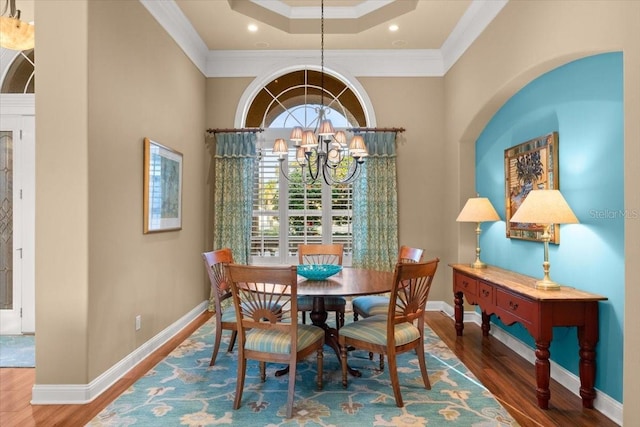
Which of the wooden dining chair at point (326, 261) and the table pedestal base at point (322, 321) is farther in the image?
the wooden dining chair at point (326, 261)

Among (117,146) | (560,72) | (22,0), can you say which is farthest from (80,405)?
(560,72)

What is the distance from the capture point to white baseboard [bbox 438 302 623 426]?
7.94 feet

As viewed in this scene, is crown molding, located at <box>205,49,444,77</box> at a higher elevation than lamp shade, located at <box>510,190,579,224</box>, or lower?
higher

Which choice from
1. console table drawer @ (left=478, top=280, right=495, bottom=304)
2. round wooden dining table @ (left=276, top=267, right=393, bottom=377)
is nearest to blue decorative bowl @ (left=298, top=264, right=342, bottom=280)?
round wooden dining table @ (left=276, top=267, right=393, bottom=377)

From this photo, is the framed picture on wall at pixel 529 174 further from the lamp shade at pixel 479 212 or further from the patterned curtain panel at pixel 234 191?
the patterned curtain panel at pixel 234 191

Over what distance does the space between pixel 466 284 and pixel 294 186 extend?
8.46ft

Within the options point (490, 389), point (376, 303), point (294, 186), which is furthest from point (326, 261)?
point (490, 389)

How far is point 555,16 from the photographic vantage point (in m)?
2.77

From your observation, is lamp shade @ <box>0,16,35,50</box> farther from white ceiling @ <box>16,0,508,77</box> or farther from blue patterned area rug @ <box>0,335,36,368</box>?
blue patterned area rug @ <box>0,335,36,368</box>

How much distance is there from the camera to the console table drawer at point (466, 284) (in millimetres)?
3627

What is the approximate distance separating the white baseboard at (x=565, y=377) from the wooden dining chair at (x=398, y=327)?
1.01 m

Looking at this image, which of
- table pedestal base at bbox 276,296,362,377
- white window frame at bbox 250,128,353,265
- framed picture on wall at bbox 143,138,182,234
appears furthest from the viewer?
white window frame at bbox 250,128,353,265

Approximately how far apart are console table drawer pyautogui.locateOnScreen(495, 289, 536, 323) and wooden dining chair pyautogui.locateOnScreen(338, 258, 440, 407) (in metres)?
0.66

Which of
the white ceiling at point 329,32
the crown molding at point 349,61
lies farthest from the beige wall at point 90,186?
the crown molding at point 349,61
